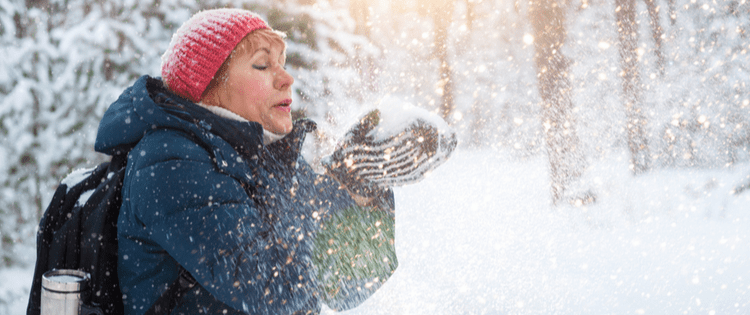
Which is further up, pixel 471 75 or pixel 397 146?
pixel 397 146

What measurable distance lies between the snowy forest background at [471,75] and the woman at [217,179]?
595mm

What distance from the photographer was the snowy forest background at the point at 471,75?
12.7 feet

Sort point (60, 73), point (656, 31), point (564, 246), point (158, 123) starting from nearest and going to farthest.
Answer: point (158, 123)
point (60, 73)
point (564, 246)
point (656, 31)

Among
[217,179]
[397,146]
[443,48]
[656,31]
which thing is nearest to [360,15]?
[443,48]

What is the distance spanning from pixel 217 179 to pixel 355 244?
23.6 inches

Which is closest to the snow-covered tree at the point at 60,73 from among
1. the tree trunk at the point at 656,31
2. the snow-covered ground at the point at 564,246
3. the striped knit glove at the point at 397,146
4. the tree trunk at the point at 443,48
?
the snow-covered ground at the point at 564,246

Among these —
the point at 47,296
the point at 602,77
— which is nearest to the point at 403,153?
the point at 47,296

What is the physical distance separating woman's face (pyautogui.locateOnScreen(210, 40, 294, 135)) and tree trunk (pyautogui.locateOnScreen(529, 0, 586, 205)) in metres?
6.44

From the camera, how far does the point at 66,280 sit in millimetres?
1075

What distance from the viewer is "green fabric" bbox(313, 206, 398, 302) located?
1548 millimetres

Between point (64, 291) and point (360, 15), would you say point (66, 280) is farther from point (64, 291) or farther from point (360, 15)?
point (360, 15)

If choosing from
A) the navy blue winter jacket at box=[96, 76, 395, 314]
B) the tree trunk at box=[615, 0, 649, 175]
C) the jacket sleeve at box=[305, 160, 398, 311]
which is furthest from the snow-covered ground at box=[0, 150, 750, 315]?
the navy blue winter jacket at box=[96, 76, 395, 314]

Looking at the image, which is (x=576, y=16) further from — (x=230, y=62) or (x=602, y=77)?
(x=230, y=62)

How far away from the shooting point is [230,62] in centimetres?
138
